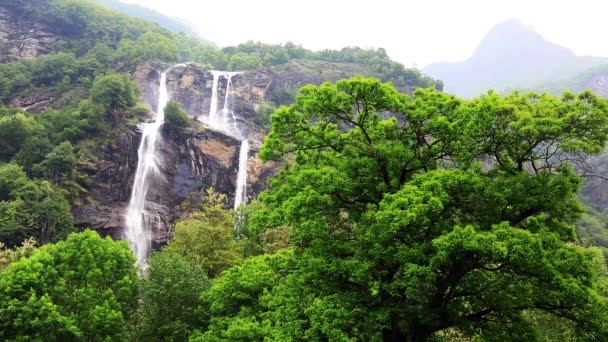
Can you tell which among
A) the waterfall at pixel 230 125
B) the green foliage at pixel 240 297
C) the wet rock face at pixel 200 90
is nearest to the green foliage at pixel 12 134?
the waterfall at pixel 230 125

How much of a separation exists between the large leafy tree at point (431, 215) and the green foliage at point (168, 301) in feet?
15.8

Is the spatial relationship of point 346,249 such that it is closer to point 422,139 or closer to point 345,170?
point 345,170

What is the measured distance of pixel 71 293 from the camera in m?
17.2

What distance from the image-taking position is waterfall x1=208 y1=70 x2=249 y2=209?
49.9 m

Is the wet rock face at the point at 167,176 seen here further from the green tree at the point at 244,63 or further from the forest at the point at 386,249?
the green tree at the point at 244,63

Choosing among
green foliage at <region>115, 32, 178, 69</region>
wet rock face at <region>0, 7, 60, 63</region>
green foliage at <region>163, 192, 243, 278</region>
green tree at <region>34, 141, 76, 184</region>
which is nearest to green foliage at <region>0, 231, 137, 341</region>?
green foliage at <region>163, 192, 243, 278</region>

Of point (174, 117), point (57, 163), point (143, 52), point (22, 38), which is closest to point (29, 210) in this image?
point (57, 163)

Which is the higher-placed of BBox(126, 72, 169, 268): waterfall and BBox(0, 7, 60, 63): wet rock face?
BBox(0, 7, 60, 63): wet rock face

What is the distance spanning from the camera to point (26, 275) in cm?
1669

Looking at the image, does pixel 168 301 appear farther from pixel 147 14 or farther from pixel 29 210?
pixel 147 14

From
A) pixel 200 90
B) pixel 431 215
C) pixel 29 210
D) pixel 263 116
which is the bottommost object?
pixel 29 210

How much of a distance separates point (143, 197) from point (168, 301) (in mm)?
29449

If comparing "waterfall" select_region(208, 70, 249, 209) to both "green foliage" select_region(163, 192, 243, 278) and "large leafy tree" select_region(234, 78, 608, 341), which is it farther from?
"large leafy tree" select_region(234, 78, 608, 341)

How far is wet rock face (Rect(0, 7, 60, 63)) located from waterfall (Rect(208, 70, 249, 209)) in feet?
95.8
